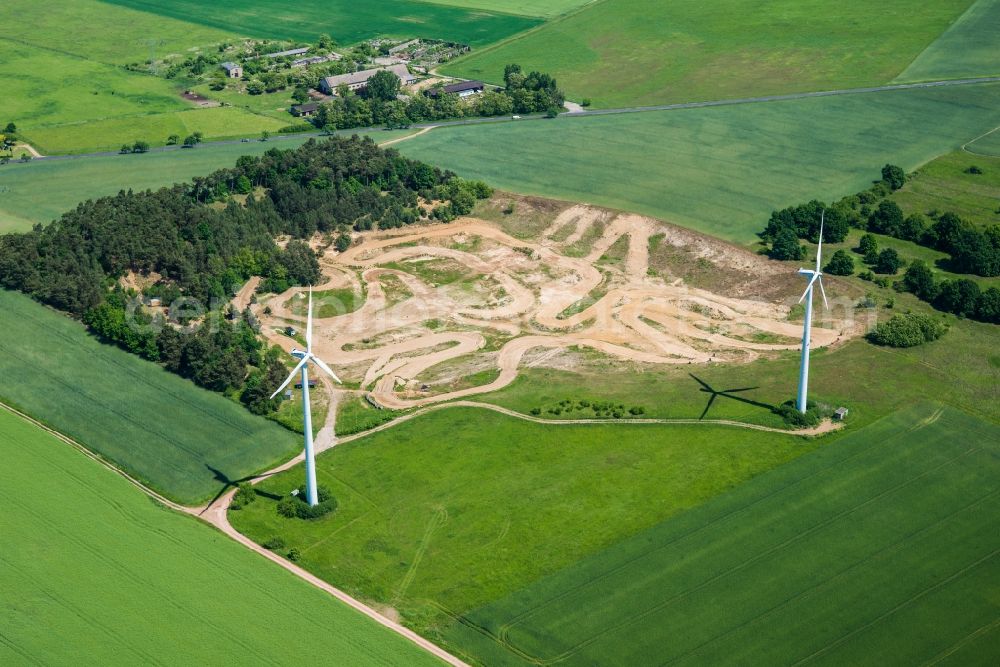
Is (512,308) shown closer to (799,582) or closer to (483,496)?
(483,496)

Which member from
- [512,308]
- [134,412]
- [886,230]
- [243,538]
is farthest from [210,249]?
[886,230]

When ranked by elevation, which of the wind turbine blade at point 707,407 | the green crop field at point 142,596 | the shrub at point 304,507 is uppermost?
the wind turbine blade at point 707,407

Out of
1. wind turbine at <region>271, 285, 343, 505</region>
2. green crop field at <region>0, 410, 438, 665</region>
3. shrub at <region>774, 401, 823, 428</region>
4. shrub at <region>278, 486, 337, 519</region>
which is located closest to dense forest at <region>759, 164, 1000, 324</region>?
shrub at <region>774, 401, 823, 428</region>

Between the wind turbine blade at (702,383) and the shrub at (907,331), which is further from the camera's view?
the shrub at (907,331)

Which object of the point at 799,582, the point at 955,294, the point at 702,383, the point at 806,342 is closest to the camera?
the point at 799,582

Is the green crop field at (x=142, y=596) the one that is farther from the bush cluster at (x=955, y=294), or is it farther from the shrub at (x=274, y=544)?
the bush cluster at (x=955, y=294)

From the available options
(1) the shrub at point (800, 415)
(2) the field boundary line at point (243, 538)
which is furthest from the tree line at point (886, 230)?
(2) the field boundary line at point (243, 538)

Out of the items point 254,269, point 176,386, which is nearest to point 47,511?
point 176,386
